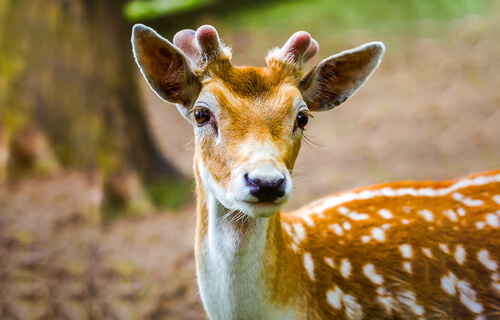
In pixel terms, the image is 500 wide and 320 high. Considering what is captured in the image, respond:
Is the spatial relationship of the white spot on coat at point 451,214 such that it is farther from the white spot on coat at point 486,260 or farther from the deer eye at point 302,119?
the deer eye at point 302,119

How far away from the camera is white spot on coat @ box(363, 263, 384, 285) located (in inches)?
112

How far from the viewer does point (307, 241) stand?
299cm

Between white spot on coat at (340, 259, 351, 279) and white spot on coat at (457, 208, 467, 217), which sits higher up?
white spot on coat at (457, 208, 467, 217)

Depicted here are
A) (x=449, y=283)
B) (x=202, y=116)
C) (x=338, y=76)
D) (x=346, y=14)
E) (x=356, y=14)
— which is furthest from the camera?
(x=346, y=14)

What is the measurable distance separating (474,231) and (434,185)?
436 mm

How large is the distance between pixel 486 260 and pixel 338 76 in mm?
1484

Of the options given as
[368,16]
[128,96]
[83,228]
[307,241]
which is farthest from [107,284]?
[368,16]

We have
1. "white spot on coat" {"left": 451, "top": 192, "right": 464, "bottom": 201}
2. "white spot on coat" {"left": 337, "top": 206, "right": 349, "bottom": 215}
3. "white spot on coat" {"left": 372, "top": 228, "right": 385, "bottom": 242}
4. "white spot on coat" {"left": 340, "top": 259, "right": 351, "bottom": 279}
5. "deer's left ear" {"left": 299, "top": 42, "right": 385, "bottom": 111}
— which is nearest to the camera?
"deer's left ear" {"left": 299, "top": 42, "right": 385, "bottom": 111}

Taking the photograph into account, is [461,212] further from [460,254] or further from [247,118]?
[247,118]

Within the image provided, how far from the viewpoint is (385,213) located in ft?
10.2

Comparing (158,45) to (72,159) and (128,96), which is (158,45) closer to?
(128,96)

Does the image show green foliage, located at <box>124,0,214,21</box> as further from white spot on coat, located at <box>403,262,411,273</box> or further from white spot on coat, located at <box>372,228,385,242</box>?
white spot on coat, located at <box>403,262,411,273</box>

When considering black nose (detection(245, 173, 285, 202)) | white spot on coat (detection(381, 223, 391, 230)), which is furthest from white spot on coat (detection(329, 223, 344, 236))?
black nose (detection(245, 173, 285, 202))

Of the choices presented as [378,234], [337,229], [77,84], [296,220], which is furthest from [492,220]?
[77,84]
